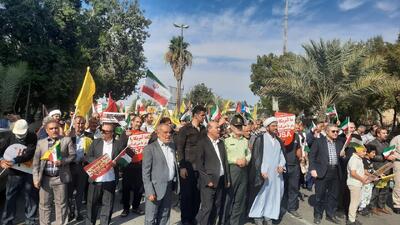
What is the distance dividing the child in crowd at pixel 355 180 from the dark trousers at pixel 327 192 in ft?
0.88

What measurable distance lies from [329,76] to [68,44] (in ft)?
53.8

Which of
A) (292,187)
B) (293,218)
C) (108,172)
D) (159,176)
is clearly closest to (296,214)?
(293,218)

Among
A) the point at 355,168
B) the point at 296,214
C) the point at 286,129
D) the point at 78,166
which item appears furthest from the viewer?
the point at 286,129

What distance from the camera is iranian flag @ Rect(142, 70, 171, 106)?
8.21 m

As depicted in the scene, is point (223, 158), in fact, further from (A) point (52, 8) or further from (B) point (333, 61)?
(A) point (52, 8)

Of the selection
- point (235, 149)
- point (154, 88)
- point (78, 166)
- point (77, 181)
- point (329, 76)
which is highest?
point (329, 76)

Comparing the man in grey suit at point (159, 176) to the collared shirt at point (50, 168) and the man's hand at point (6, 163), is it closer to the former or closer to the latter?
the collared shirt at point (50, 168)

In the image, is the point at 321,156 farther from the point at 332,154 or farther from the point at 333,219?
the point at 333,219

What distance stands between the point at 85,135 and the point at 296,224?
4.17 metres

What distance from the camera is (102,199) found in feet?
20.0

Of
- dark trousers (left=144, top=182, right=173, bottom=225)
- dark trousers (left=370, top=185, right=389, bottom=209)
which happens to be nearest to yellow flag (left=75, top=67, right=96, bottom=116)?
dark trousers (left=144, top=182, right=173, bottom=225)

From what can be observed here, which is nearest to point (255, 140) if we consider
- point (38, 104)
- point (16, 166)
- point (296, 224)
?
point (296, 224)

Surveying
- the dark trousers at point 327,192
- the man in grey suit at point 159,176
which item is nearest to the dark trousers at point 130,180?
the man in grey suit at point 159,176

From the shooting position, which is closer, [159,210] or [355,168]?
[159,210]
